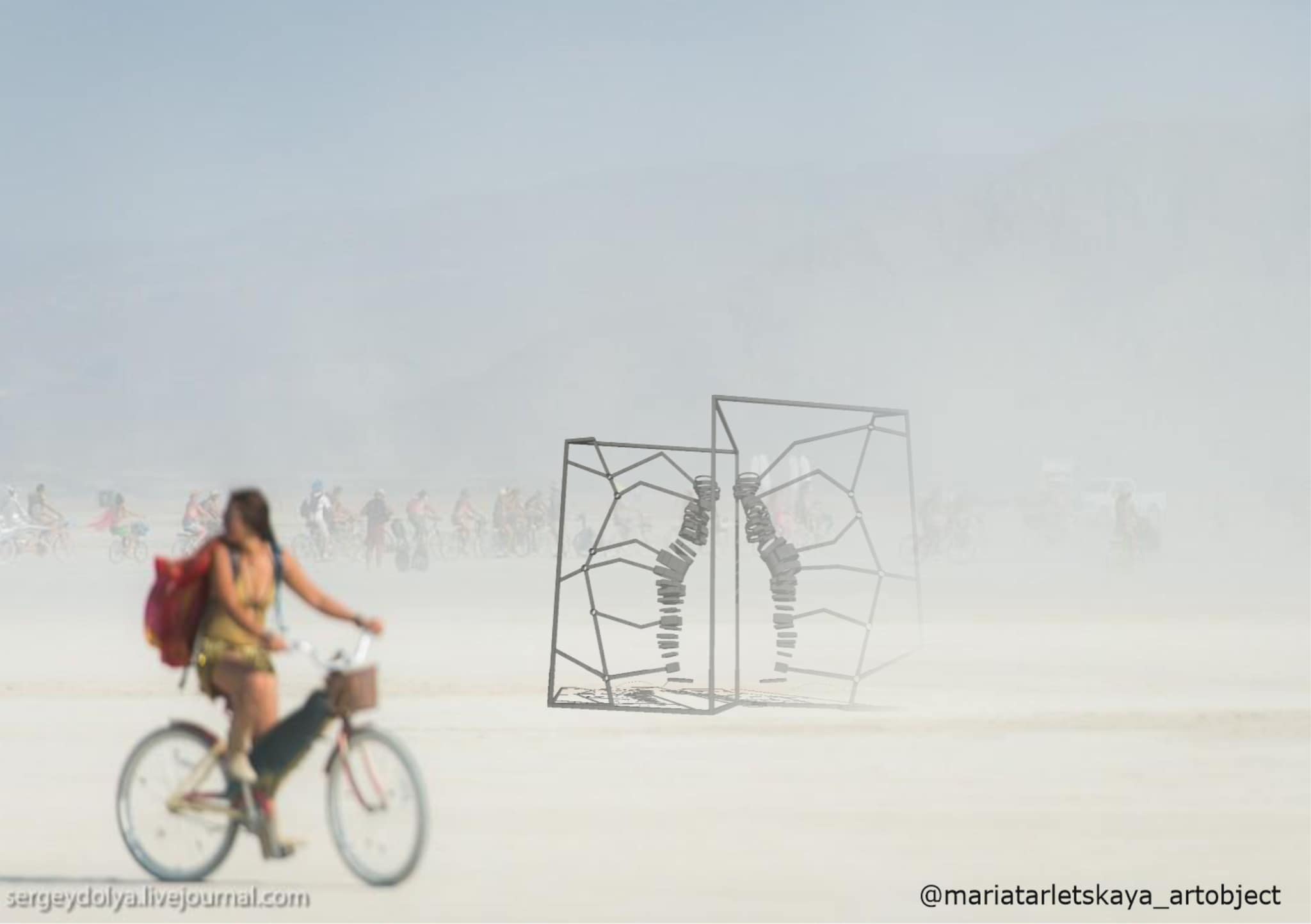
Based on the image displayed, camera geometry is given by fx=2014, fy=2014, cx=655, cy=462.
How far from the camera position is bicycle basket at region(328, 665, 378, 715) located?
702 cm

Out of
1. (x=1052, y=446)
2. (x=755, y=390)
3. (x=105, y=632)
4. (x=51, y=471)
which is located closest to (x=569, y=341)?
(x=755, y=390)

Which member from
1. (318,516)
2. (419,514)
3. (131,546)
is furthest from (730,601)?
(131,546)

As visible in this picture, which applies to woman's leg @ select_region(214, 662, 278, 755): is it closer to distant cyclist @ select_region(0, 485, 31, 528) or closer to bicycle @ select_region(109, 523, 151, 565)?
bicycle @ select_region(109, 523, 151, 565)

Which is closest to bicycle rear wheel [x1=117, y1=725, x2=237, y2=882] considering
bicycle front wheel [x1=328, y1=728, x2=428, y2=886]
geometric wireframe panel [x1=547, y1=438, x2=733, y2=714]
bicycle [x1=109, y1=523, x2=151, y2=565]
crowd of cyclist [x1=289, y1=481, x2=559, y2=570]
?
bicycle front wheel [x1=328, y1=728, x2=428, y2=886]

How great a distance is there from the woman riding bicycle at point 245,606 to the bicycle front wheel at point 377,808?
1.31 feet

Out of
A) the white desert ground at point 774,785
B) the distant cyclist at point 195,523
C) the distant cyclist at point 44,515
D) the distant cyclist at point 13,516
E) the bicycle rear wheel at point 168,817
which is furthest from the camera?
the distant cyclist at point 13,516

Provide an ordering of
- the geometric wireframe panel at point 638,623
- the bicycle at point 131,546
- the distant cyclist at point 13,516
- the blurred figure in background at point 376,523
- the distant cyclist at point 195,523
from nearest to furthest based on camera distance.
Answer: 1. the geometric wireframe panel at point 638,623
2. the distant cyclist at point 195,523
3. the blurred figure in background at point 376,523
4. the bicycle at point 131,546
5. the distant cyclist at point 13,516

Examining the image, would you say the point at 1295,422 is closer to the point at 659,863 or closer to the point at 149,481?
the point at 149,481

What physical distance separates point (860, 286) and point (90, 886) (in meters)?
182

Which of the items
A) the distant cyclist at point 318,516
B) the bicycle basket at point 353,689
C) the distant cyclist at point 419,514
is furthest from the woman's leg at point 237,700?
the distant cyclist at point 318,516

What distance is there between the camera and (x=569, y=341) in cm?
18400

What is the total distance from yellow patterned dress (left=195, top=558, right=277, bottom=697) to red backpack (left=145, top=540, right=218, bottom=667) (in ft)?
0.14

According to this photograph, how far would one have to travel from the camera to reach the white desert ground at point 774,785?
27.3 feet

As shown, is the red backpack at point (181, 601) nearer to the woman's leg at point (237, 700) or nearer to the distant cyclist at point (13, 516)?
the woman's leg at point (237, 700)
